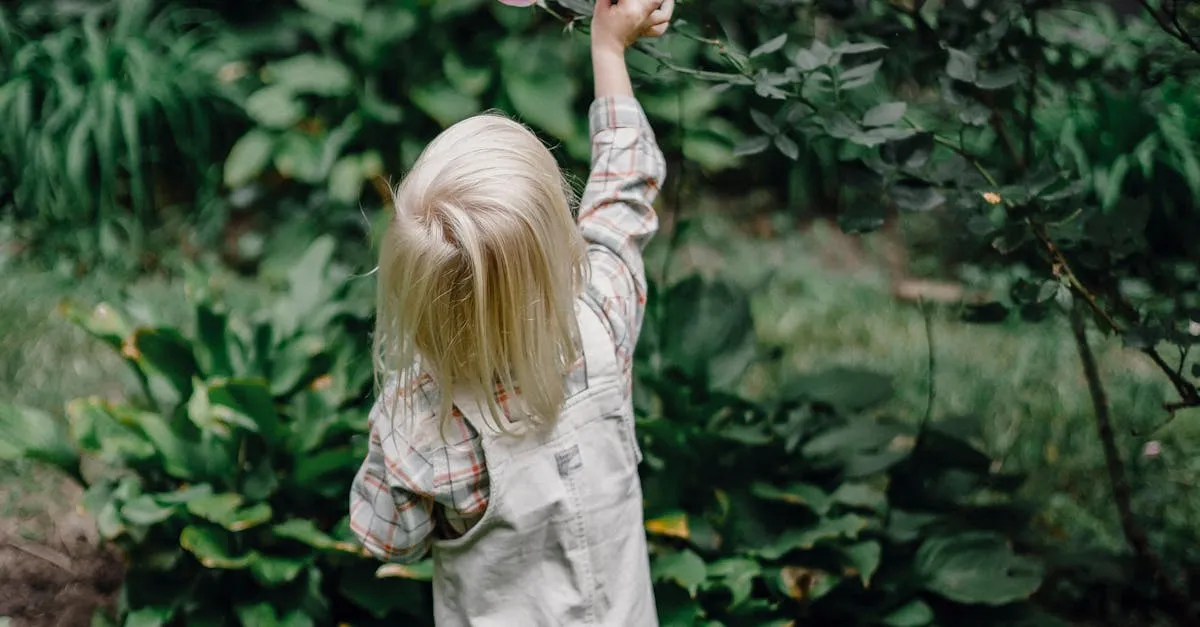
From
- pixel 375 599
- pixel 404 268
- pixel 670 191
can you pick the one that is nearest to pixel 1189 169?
pixel 670 191

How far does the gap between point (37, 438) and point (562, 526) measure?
1612mm

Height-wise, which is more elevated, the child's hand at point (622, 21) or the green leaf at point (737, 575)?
the child's hand at point (622, 21)

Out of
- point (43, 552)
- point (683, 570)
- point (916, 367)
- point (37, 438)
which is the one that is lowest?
point (916, 367)

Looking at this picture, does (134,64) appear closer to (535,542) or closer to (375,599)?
(375,599)

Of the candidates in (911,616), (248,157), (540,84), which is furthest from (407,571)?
(248,157)

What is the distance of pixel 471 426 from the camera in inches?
60.7

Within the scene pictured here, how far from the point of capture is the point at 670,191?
4.96m

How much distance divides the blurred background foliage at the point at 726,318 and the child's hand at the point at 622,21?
27cm

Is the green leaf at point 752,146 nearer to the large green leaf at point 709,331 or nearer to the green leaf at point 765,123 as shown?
the green leaf at point 765,123

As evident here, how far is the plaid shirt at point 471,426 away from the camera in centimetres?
152

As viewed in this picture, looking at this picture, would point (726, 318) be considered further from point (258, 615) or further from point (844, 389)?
point (258, 615)

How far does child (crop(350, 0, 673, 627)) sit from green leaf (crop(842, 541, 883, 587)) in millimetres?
862

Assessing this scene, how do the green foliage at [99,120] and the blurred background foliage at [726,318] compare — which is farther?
the green foliage at [99,120]

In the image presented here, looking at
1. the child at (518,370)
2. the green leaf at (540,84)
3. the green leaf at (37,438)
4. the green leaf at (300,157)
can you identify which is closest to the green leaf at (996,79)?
the child at (518,370)
